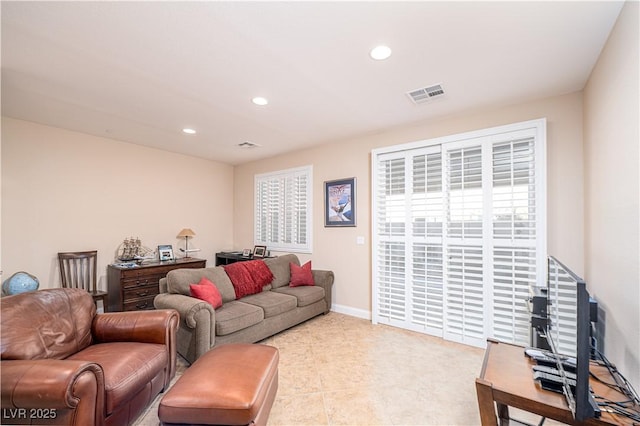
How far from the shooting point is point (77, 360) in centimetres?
190

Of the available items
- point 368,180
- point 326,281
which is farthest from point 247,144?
point 326,281

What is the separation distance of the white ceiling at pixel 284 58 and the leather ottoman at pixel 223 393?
7.34 feet

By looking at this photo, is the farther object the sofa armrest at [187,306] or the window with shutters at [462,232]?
the window with shutters at [462,232]

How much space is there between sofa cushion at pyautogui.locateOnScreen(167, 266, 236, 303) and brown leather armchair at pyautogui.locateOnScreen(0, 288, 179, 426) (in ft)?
2.48

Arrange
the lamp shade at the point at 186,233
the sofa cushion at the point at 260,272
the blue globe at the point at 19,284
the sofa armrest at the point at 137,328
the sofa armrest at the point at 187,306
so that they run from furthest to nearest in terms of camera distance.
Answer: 1. the lamp shade at the point at 186,233
2. the sofa cushion at the point at 260,272
3. the blue globe at the point at 19,284
4. the sofa armrest at the point at 187,306
5. the sofa armrest at the point at 137,328

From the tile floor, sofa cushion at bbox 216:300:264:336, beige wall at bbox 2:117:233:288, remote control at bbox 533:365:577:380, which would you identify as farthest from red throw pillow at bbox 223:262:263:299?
remote control at bbox 533:365:577:380

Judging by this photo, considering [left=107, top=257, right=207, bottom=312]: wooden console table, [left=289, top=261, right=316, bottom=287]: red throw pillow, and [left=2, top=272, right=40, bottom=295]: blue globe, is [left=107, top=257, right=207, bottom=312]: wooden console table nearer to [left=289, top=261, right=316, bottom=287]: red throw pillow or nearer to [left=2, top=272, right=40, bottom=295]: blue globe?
[left=2, top=272, right=40, bottom=295]: blue globe

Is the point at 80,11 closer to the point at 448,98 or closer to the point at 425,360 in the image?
the point at 448,98

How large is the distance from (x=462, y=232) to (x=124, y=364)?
3357mm

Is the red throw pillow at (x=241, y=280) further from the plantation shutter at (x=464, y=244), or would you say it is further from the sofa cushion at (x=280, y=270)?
the plantation shutter at (x=464, y=244)

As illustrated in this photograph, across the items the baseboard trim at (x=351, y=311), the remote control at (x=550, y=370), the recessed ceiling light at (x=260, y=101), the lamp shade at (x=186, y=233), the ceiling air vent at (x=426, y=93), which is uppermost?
the ceiling air vent at (x=426, y=93)

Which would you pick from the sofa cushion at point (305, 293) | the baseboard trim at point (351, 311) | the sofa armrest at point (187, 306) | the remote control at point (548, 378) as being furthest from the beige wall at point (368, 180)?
the sofa armrest at point (187, 306)

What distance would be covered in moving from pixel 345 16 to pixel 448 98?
5.40 ft

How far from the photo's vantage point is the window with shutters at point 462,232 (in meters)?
2.90
